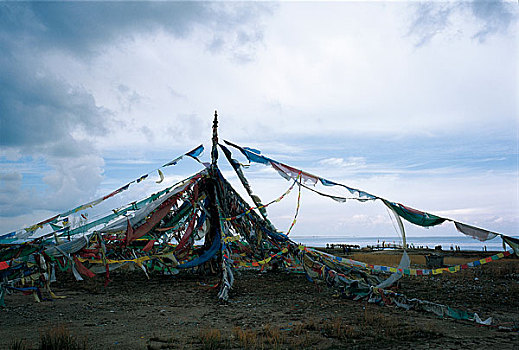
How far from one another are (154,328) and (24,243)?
142 inches

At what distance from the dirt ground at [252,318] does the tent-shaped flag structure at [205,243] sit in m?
0.58

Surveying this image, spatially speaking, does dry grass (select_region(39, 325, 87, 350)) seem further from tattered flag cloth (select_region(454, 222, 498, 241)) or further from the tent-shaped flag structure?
tattered flag cloth (select_region(454, 222, 498, 241))

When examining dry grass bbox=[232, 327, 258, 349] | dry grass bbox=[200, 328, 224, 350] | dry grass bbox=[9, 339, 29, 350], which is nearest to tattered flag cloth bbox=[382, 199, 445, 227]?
dry grass bbox=[232, 327, 258, 349]

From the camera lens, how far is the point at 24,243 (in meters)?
7.81

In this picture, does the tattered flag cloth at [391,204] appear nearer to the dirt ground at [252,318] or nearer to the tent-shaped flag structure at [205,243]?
the tent-shaped flag structure at [205,243]

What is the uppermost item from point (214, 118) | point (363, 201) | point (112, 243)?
point (214, 118)

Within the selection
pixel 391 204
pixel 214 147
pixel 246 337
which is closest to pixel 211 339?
pixel 246 337

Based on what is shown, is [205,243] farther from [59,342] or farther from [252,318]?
[59,342]

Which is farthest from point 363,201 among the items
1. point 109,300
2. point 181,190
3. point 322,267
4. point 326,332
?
point 109,300

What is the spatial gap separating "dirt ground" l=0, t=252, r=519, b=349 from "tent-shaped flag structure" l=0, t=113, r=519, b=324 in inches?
22.6

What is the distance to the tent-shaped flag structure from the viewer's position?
7.81m

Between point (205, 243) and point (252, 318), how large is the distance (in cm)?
629

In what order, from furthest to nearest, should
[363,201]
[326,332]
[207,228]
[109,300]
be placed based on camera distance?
[207,228] → [109,300] → [363,201] → [326,332]

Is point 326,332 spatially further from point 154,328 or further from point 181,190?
point 181,190
